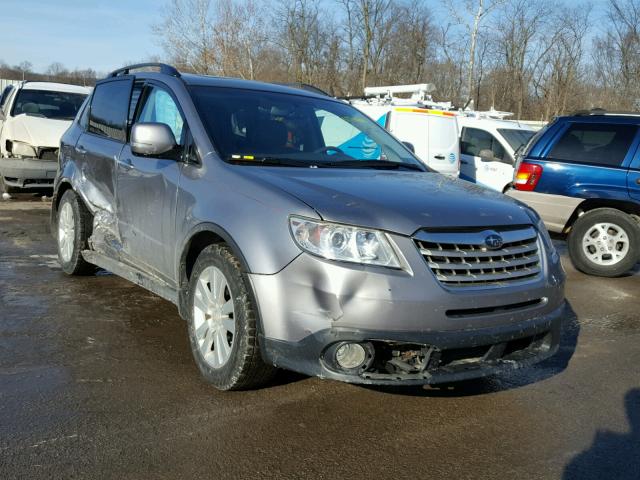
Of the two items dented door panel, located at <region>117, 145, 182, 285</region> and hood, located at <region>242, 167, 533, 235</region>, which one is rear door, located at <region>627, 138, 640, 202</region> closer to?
hood, located at <region>242, 167, 533, 235</region>

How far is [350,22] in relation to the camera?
3656 cm

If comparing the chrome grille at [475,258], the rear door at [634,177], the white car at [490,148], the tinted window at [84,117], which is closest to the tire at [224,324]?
the chrome grille at [475,258]

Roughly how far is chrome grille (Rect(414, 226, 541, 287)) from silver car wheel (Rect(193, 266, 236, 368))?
1.08 metres

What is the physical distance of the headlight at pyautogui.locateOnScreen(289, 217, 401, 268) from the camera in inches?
116

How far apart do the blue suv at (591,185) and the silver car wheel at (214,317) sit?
17.2 ft

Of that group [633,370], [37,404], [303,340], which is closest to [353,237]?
[303,340]

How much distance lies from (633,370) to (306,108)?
2944mm

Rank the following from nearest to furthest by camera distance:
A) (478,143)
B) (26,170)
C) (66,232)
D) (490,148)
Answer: (66,232) < (26,170) < (490,148) < (478,143)

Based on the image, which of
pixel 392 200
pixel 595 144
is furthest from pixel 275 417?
pixel 595 144

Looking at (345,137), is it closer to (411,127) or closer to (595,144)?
(595,144)

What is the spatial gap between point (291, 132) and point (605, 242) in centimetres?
469

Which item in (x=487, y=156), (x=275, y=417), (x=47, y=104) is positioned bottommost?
(x=275, y=417)

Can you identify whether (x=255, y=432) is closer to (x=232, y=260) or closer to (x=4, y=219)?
(x=232, y=260)

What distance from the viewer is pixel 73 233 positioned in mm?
5555
